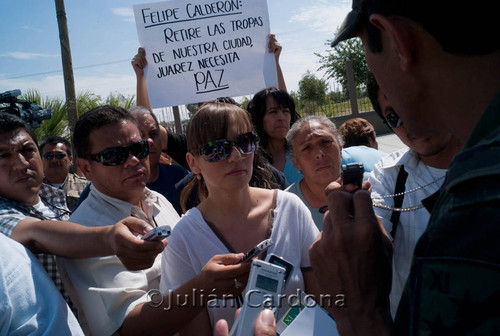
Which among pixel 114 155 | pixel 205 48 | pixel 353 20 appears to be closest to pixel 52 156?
pixel 205 48

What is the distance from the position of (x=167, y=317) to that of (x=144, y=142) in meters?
1.00

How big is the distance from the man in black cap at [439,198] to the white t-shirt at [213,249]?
719 millimetres

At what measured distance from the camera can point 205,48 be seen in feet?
13.0

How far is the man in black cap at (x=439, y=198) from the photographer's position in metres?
0.54

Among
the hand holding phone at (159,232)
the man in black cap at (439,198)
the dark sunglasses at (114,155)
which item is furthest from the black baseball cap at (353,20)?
the dark sunglasses at (114,155)

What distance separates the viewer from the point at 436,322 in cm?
56

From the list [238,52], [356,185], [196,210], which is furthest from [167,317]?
[238,52]

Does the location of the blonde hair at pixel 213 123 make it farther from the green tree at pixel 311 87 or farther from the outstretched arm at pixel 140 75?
the green tree at pixel 311 87

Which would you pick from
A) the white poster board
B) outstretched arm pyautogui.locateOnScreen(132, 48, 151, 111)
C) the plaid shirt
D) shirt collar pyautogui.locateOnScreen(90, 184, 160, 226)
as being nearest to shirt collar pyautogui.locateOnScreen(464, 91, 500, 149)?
the plaid shirt

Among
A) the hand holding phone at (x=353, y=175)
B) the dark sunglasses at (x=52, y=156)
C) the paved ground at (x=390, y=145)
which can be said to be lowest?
the paved ground at (x=390, y=145)

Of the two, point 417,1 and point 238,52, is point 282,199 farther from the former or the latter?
point 238,52

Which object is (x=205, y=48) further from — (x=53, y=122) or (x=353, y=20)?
(x=53, y=122)

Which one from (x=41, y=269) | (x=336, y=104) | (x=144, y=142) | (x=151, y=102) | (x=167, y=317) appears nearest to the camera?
(x=41, y=269)

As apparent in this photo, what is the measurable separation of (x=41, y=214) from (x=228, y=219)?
106 cm
